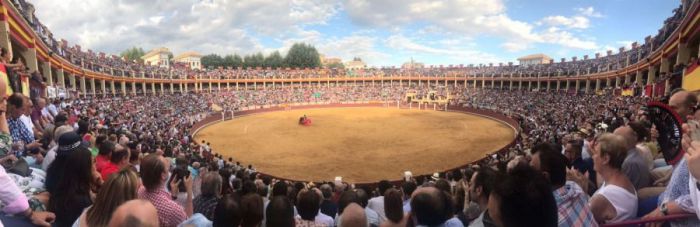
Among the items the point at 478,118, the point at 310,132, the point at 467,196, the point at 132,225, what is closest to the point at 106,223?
the point at 132,225

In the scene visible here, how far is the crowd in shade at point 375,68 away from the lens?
23.1m

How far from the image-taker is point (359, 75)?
7962cm

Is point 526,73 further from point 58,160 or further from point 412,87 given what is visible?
point 58,160

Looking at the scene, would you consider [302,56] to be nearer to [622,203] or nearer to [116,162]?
[116,162]

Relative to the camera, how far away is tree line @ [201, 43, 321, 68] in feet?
332

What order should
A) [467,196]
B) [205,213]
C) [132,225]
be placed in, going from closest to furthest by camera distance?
1. [132,225]
2. [205,213]
3. [467,196]

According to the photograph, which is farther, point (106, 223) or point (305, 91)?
point (305, 91)

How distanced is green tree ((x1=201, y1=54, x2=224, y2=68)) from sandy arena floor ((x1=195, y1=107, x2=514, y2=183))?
67461mm

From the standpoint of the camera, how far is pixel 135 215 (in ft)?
7.45

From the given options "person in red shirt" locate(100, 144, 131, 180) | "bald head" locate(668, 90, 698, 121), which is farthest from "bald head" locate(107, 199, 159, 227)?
"bald head" locate(668, 90, 698, 121)

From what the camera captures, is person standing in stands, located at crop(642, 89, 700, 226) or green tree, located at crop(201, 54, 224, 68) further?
green tree, located at crop(201, 54, 224, 68)

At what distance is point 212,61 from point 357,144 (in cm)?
8998

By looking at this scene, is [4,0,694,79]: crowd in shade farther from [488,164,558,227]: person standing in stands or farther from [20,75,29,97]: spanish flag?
[488,164,558,227]: person standing in stands

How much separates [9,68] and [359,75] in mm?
70919
